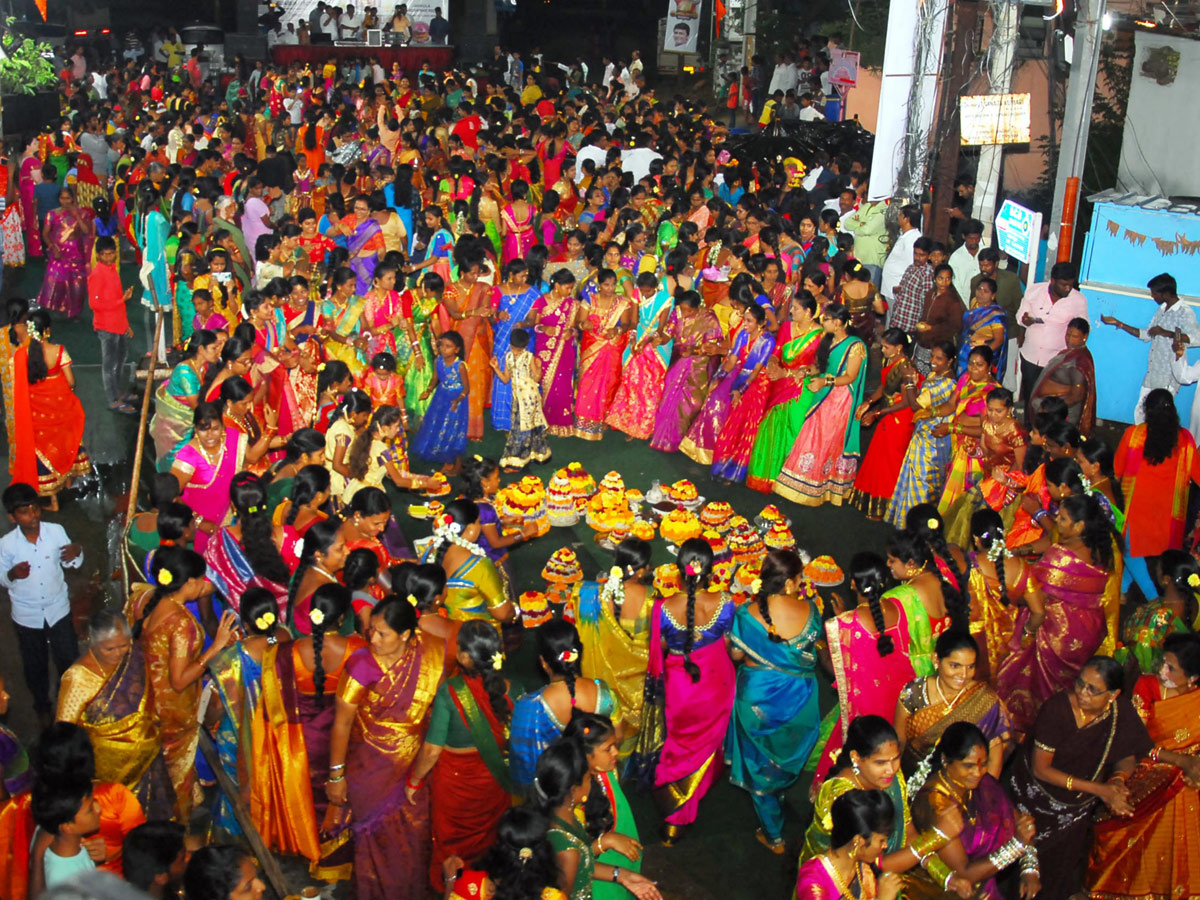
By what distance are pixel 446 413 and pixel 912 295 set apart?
3504mm

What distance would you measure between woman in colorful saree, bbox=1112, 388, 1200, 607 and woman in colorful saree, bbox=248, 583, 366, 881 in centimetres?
406

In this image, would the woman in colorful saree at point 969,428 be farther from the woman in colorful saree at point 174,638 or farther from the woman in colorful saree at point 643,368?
the woman in colorful saree at point 174,638

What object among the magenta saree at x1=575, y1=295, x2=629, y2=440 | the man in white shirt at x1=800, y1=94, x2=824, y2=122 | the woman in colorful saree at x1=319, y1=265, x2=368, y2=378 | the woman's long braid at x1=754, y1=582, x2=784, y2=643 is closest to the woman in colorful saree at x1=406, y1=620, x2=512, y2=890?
the woman's long braid at x1=754, y1=582, x2=784, y2=643

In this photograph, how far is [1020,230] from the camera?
903cm

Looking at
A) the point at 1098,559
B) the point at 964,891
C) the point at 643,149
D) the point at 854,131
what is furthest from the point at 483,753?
the point at 854,131

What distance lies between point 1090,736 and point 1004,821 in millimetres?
549

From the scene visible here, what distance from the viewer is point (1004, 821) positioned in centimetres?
379

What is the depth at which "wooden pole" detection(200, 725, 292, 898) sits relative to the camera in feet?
14.3

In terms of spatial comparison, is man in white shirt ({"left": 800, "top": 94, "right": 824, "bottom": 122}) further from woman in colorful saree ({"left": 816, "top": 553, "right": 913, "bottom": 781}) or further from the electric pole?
woman in colorful saree ({"left": 816, "top": 553, "right": 913, "bottom": 781})

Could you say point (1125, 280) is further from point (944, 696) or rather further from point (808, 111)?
point (808, 111)

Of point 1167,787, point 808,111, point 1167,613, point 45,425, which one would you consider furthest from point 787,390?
point 808,111

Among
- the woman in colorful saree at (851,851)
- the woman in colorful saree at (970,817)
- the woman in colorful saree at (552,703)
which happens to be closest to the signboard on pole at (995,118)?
the woman in colorful saree at (970,817)

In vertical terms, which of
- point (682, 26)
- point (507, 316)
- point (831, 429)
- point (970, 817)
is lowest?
point (970, 817)

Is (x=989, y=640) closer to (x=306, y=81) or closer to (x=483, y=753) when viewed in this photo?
(x=483, y=753)
